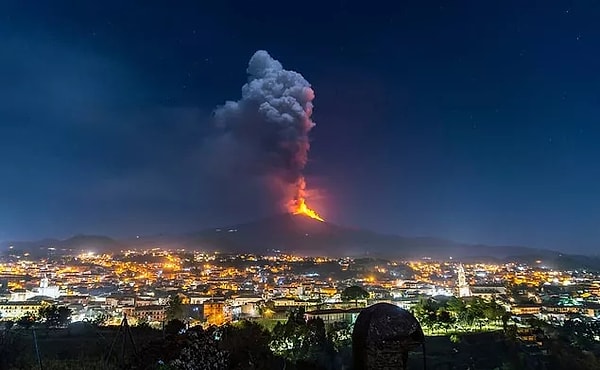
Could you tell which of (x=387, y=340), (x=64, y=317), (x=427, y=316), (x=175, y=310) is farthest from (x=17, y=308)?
(x=387, y=340)

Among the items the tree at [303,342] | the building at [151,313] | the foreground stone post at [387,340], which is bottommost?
the building at [151,313]

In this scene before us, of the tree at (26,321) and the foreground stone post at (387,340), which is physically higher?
the foreground stone post at (387,340)

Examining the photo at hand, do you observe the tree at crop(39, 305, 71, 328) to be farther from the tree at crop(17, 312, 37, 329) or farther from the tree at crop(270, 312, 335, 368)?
the tree at crop(270, 312, 335, 368)

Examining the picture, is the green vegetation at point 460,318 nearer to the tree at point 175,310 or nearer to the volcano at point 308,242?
the tree at point 175,310

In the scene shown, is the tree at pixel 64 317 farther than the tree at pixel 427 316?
No

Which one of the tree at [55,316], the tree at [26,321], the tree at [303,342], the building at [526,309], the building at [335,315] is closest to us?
the tree at [303,342]

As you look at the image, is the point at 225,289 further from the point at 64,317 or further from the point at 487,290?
the point at 487,290

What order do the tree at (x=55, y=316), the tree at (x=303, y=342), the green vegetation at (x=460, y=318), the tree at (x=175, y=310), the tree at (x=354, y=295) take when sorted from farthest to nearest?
the tree at (x=354, y=295), the tree at (x=175, y=310), the green vegetation at (x=460, y=318), the tree at (x=55, y=316), the tree at (x=303, y=342)

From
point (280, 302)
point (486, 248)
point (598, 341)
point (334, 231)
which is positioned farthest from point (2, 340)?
point (486, 248)

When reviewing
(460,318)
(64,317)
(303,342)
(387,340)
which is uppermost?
(387,340)

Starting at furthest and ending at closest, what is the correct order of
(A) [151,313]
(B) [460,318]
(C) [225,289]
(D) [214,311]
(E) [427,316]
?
(C) [225,289], (D) [214,311], (A) [151,313], (B) [460,318], (E) [427,316]

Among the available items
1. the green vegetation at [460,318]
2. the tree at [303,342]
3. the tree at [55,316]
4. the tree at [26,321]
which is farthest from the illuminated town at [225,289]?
the green vegetation at [460,318]

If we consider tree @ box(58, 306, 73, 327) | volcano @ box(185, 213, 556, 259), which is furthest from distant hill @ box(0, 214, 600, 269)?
tree @ box(58, 306, 73, 327)

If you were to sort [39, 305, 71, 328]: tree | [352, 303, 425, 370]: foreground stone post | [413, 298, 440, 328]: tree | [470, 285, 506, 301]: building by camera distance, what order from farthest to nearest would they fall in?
[470, 285, 506, 301]: building
[413, 298, 440, 328]: tree
[39, 305, 71, 328]: tree
[352, 303, 425, 370]: foreground stone post
